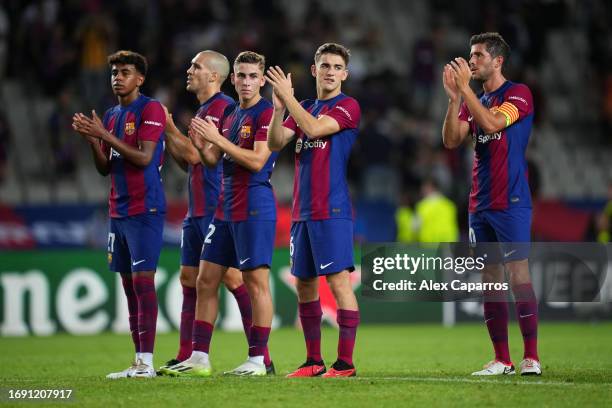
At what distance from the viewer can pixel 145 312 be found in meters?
9.20

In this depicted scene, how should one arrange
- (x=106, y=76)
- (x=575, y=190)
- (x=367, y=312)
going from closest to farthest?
1. (x=367, y=312)
2. (x=106, y=76)
3. (x=575, y=190)

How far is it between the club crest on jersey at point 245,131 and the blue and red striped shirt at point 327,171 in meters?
0.50

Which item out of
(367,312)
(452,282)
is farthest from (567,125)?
(452,282)

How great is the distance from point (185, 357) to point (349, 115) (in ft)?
8.49

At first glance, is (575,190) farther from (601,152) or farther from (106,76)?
(106,76)

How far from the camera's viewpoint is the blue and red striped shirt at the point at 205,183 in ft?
33.0

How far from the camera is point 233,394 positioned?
7.98m

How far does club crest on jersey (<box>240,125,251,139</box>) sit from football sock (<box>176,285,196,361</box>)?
5.06 ft

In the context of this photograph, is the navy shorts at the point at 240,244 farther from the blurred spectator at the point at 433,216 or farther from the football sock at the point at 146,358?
the blurred spectator at the point at 433,216

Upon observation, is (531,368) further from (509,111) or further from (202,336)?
(202,336)

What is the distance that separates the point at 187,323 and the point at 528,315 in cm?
298

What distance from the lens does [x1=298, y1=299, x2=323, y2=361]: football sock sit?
30.5 feet

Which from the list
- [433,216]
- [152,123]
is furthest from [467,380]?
[433,216]

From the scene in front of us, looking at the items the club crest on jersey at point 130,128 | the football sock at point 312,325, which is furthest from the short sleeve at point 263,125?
the football sock at point 312,325
